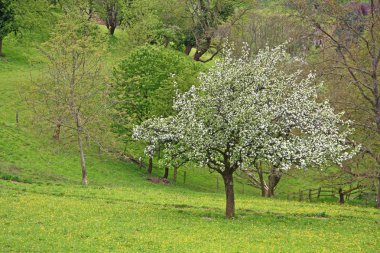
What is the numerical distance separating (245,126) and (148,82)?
31019mm

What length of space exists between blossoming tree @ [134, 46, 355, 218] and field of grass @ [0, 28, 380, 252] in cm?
419

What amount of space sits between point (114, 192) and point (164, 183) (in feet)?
54.1

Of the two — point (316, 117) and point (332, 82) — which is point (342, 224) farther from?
point (332, 82)

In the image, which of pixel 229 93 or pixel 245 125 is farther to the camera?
pixel 229 93

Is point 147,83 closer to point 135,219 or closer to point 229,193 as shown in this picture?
point 229,193

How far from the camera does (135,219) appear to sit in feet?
105

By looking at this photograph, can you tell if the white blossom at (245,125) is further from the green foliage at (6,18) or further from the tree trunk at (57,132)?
the green foliage at (6,18)

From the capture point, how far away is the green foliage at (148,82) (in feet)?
189

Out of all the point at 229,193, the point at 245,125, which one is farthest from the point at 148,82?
the point at 245,125

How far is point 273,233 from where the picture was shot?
99.7 ft

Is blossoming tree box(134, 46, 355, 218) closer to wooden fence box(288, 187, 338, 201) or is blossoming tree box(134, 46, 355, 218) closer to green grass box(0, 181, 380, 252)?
green grass box(0, 181, 380, 252)

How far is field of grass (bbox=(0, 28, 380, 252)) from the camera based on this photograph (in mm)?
26156

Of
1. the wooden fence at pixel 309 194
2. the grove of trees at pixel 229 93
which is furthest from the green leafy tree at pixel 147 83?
the wooden fence at pixel 309 194

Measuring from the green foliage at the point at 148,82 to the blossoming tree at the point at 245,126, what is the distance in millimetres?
24181
